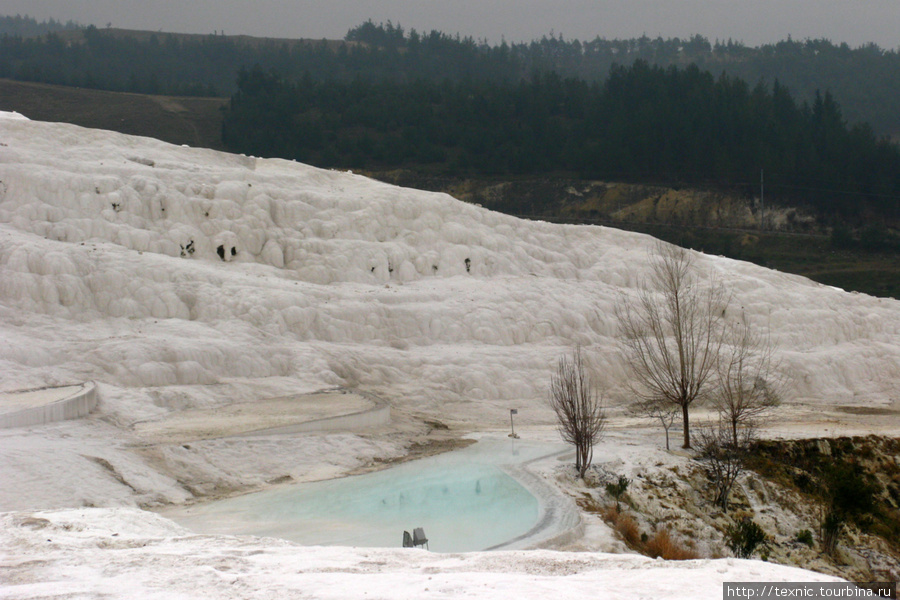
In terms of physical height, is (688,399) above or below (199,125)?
below

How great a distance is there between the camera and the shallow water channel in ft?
46.9

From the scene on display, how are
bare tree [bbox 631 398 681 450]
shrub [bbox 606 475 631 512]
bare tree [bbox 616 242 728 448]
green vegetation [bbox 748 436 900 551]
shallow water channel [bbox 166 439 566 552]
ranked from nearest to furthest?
shallow water channel [bbox 166 439 566 552] < shrub [bbox 606 475 631 512] < green vegetation [bbox 748 436 900 551] < bare tree [bbox 631 398 681 450] < bare tree [bbox 616 242 728 448]

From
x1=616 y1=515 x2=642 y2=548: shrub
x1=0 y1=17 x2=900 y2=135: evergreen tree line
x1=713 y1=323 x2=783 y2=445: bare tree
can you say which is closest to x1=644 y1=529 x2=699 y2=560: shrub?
x1=616 y1=515 x2=642 y2=548: shrub

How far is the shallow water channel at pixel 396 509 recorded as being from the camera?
14305 mm

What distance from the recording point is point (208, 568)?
965 cm

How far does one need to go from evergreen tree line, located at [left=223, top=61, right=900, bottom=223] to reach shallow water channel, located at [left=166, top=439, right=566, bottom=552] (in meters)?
64.6

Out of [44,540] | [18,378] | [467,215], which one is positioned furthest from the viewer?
[467,215]

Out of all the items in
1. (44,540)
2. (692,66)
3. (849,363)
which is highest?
(692,66)

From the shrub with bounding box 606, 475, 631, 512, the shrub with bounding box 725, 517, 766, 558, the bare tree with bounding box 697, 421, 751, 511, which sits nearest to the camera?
the shrub with bounding box 725, 517, 766, 558

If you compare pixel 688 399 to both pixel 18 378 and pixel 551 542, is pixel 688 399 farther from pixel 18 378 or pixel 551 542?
pixel 18 378

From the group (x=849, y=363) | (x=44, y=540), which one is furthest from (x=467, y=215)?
(x=44, y=540)

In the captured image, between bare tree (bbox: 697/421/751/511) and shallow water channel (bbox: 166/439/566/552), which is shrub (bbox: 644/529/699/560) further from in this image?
bare tree (bbox: 697/421/751/511)

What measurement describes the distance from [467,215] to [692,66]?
70325 mm

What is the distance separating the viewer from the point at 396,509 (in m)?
16.2
